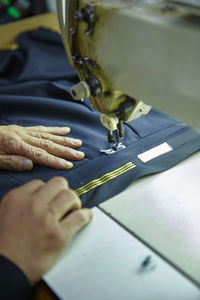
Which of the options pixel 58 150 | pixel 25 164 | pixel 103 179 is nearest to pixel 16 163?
pixel 25 164

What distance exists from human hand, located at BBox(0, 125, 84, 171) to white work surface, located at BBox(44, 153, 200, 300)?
28cm

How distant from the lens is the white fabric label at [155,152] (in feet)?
3.61

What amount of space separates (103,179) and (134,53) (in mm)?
414

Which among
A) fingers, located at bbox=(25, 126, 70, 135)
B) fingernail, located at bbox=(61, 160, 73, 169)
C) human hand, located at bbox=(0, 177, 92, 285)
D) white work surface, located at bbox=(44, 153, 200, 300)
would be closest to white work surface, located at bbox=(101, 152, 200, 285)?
white work surface, located at bbox=(44, 153, 200, 300)

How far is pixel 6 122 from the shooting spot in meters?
1.43

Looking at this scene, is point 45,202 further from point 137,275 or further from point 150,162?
point 150,162

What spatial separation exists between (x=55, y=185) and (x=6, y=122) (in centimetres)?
71

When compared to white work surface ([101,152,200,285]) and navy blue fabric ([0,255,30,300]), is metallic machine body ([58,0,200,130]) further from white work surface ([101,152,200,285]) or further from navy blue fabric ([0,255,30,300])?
navy blue fabric ([0,255,30,300])

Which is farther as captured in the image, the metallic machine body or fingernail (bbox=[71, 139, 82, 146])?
fingernail (bbox=[71, 139, 82, 146])

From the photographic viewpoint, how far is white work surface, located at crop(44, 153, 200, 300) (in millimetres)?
682

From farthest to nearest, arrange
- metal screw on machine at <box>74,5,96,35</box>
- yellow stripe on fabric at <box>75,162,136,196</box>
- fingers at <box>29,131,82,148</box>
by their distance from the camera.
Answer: fingers at <box>29,131,82,148</box> → yellow stripe on fabric at <box>75,162,136,196</box> → metal screw on machine at <box>74,5,96,35</box>

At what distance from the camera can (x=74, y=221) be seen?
78cm

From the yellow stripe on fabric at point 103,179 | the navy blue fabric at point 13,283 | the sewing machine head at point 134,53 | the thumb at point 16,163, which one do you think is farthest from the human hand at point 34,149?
the navy blue fabric at point 13,283

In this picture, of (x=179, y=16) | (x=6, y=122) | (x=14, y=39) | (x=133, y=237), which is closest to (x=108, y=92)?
A: (x=179, y=16)
